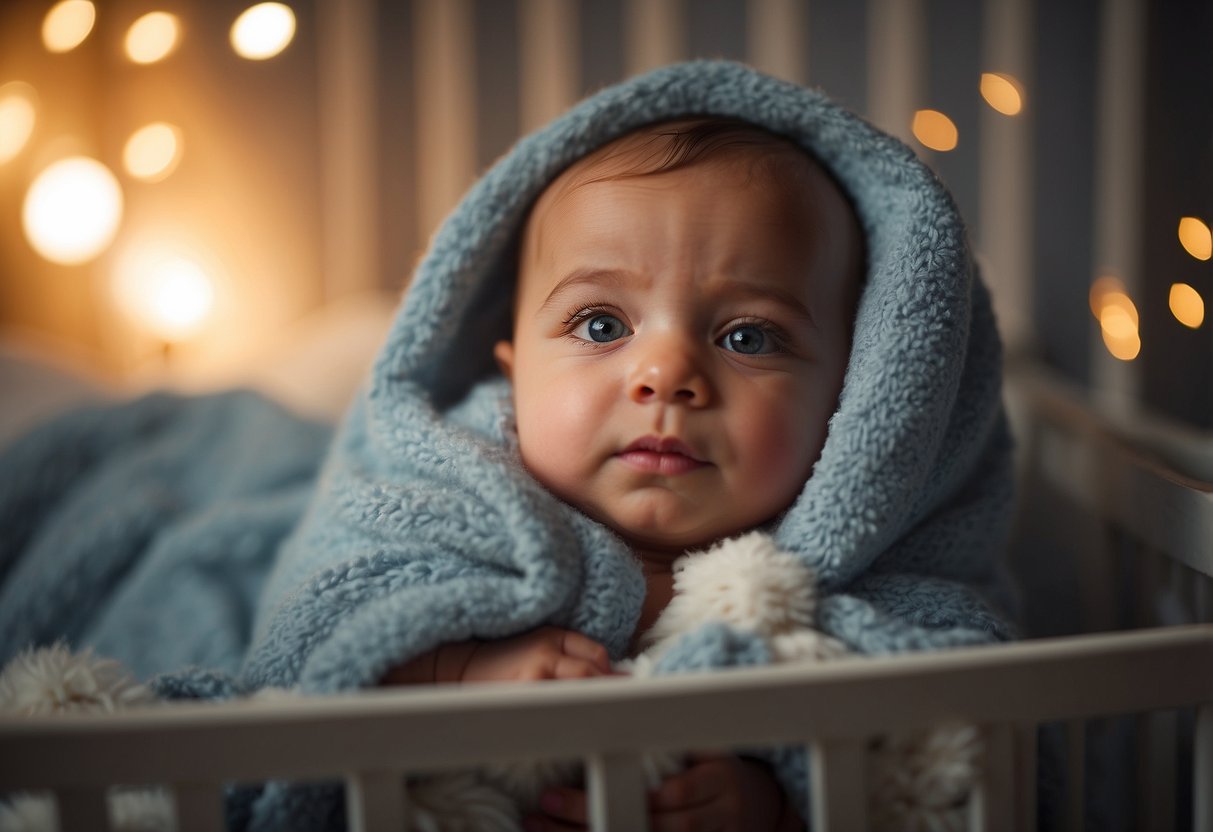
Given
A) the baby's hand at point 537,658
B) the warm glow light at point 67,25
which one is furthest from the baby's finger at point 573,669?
the warm glow light at point 67,25

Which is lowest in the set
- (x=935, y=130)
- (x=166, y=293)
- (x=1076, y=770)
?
(x=1076, y=770)

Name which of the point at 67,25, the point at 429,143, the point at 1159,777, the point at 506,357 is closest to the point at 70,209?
the point at 67,25

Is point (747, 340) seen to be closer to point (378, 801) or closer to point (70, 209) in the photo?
point (378, 801)

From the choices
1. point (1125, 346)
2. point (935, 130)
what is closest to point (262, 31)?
point (935, 130)

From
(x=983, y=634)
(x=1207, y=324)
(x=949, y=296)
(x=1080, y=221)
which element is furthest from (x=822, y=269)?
(x=1080, y=221)

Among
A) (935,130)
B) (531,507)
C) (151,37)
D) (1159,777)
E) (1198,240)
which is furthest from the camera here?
(935,130)

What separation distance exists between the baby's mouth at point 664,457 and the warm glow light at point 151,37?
146 cm

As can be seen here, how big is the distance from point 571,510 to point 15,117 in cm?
173

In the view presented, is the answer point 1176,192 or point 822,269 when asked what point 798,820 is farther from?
point 1176,192

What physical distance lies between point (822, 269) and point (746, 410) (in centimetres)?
16

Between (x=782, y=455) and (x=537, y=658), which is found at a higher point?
(x=782, y=455)

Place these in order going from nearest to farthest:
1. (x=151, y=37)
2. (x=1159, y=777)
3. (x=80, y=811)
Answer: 1. (x=80, y=811)
2. (x=1159, y=777)
3. (x=151, y=37)

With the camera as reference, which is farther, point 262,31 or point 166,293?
point 166,293

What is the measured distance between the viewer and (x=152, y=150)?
2010 mm
